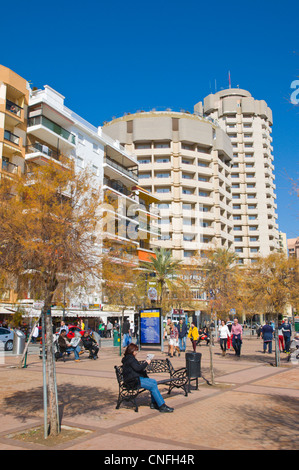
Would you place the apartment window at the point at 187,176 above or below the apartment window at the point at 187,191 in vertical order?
above

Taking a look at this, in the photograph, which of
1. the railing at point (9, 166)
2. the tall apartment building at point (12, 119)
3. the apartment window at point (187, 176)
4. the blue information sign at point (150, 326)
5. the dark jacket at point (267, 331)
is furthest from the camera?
the apartment window at point (187, 176)

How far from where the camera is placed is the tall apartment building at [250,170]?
3452 inches

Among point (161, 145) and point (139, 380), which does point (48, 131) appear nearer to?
point (139, 380)

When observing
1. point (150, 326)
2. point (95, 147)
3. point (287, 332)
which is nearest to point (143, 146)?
point (95, 147)

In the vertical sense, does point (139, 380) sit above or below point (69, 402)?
above

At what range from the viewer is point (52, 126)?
3675cm

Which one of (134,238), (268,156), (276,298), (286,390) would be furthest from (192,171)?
(286,390)

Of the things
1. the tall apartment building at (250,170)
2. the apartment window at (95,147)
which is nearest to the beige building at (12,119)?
the apartment window at (95,147)

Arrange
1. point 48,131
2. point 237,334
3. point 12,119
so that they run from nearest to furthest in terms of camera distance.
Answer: point 237,334, point 12,119, point 48,131

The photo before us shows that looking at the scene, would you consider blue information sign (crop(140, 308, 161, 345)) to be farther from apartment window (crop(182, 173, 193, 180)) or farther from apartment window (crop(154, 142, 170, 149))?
apartment window (crop(154, 142, 170, 149))

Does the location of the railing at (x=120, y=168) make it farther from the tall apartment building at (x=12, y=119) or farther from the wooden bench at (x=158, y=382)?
the wooden bench at (x=158, y=382)

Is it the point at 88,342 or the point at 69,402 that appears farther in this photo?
the point at 88,342

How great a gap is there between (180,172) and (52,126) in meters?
34.4

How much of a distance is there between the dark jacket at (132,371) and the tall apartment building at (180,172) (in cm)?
5667
